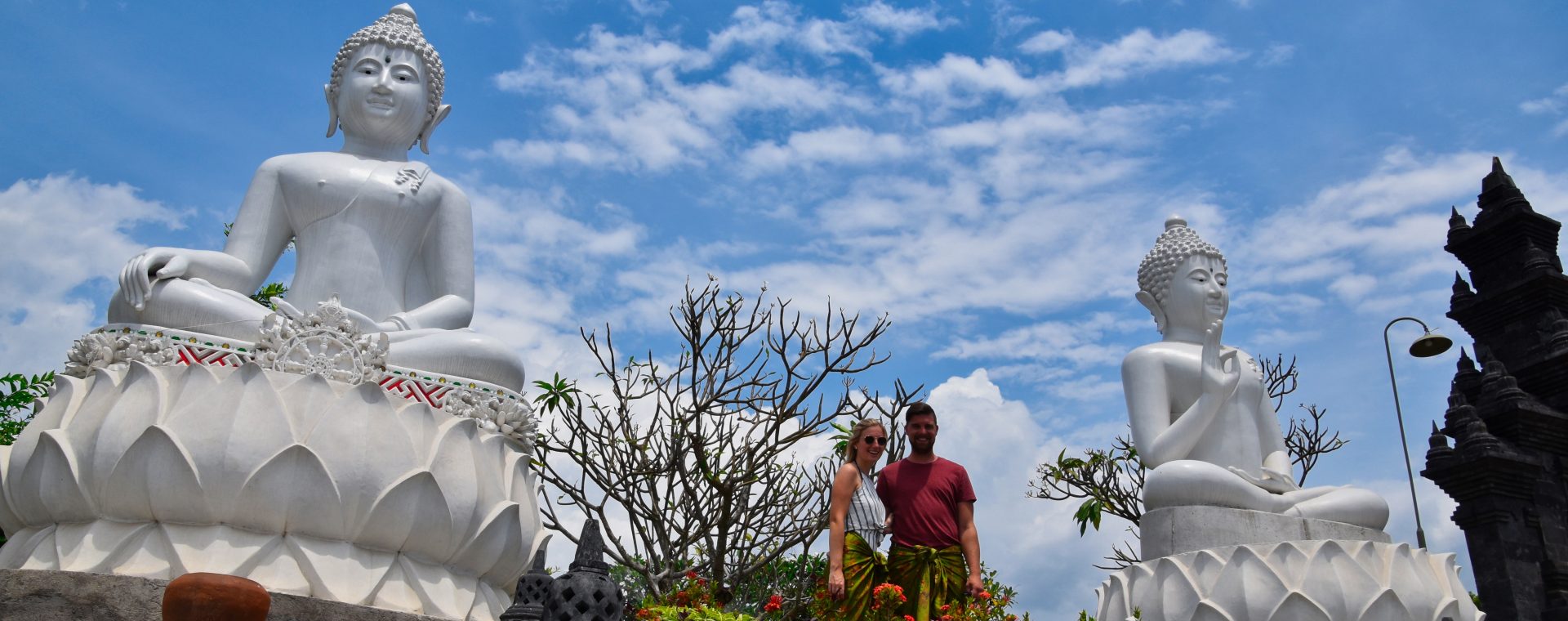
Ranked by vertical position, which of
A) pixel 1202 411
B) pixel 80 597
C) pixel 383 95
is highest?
pixel 383 95

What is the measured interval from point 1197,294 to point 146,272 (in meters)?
5.54

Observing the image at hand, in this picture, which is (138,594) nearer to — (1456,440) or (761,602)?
(761,602)

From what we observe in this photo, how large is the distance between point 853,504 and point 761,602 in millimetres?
5878

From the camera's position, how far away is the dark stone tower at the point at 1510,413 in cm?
1330

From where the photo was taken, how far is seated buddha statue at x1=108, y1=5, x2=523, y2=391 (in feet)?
18.2

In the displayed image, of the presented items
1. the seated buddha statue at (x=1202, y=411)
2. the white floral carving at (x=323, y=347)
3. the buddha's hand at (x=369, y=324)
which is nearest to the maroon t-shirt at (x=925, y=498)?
the seated buddha statue at (x=1202, y=411)

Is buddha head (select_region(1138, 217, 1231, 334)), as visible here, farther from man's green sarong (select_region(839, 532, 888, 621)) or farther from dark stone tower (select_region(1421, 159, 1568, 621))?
dark stone tower (select_region(1421, 159, 1568, 621))

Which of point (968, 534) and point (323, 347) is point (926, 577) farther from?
point (323, 347)

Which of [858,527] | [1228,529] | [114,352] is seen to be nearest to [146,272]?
[114,352]

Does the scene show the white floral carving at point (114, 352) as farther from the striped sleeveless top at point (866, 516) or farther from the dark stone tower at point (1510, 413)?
the dark stone tower at point (1510, 413)

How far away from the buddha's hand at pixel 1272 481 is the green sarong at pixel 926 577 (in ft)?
7.39

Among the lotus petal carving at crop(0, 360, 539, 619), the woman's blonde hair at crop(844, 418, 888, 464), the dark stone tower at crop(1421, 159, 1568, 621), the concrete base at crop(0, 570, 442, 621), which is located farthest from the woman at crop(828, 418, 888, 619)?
the dark stone tower at crop(1421, 159, 1568, 621)

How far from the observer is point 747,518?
9875 mm

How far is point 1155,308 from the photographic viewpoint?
24.3ft
